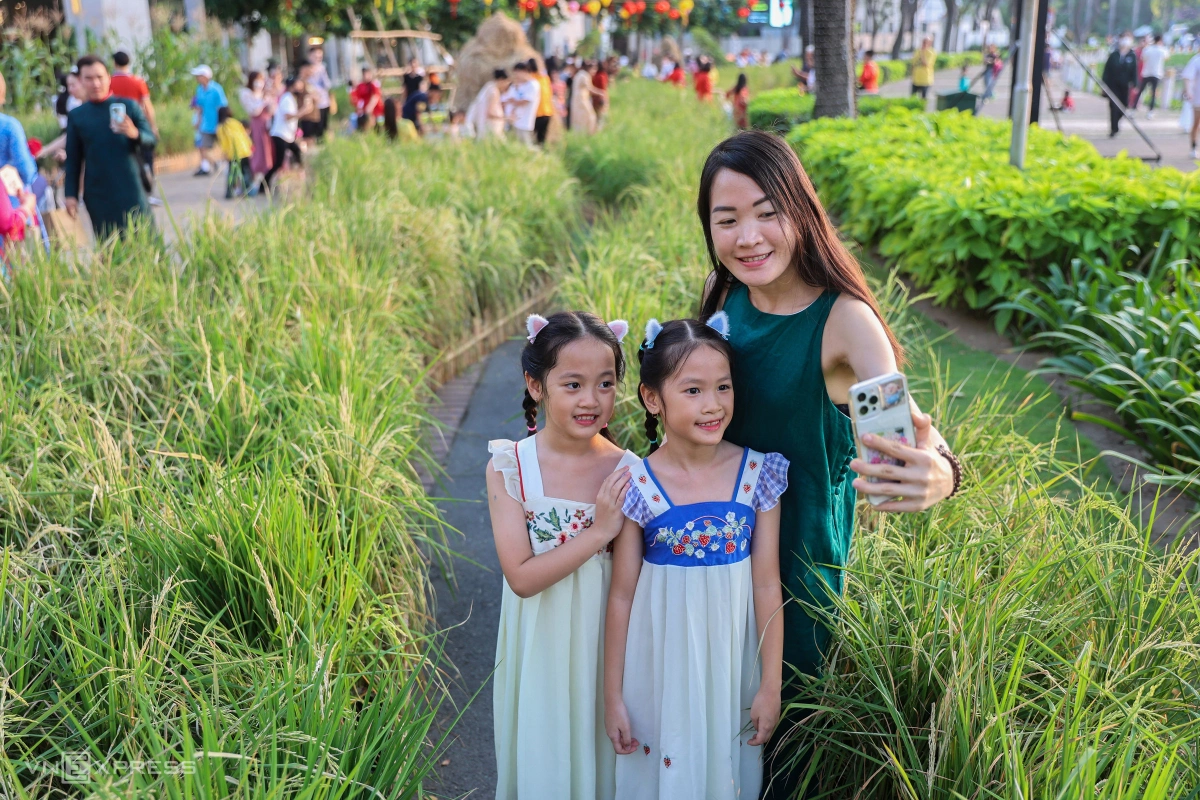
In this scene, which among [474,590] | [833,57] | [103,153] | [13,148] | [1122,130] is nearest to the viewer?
[474,590]

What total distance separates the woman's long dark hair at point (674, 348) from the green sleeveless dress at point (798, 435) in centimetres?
8

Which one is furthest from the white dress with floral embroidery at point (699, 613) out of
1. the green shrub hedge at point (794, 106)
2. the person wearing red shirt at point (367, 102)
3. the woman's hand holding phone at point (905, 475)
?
the person wearing red shirt at point (367, 102)

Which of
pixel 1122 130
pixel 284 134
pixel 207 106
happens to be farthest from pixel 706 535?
pixel 1122 130

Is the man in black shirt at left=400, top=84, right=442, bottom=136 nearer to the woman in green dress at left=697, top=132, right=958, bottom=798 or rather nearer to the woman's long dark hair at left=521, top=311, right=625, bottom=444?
the woman's long dark hair at left=521, top=311, right=625, bottom=444

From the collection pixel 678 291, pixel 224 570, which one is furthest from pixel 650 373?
pixel 678 291

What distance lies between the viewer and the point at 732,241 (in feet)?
6.62

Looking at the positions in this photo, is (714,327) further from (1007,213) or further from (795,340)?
(1007,213)

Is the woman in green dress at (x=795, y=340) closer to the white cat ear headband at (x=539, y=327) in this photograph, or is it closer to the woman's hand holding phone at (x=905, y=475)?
the woman's hand holding phone at (x=905, y=475)

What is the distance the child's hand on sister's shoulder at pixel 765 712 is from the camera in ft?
6.77

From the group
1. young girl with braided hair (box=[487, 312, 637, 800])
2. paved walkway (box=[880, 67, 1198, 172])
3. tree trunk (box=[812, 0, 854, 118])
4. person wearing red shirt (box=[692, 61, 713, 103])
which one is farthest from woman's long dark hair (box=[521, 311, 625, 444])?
person wearing red shirt (box=[692, 61, 713, 103])

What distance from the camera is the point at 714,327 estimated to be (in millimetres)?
2121

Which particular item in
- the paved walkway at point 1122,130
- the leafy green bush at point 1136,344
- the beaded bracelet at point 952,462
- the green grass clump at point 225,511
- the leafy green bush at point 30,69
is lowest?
the paved walkway at point 1122,130

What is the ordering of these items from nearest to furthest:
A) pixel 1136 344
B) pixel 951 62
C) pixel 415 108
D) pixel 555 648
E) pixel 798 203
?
pixel 798 203 → pixel 555 648 → pixel 1136 344 → pixel 415 108 → pixel 951 62

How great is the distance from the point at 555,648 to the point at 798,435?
692mm
